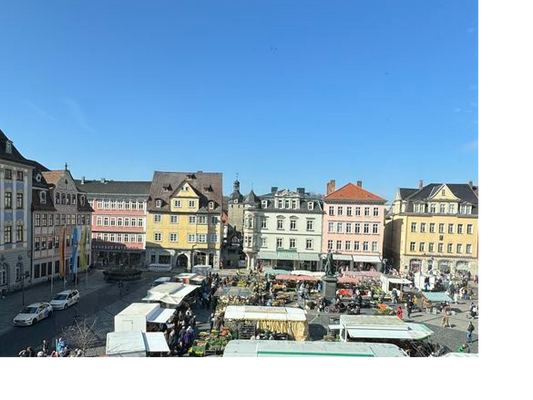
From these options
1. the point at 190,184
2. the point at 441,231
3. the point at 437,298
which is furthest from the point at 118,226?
the point at 441,231

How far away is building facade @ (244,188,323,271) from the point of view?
26.1 metres

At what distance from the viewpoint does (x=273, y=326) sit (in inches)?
407

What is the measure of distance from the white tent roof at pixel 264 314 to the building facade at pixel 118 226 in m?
17.8

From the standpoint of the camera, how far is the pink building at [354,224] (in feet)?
84.2

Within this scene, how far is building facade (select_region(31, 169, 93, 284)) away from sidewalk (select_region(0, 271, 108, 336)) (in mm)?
805

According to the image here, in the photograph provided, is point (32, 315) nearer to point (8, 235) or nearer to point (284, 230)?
point (8, 235)

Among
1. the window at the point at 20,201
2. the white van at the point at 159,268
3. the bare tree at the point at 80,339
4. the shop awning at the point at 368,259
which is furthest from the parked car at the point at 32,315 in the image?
the shop awning at the point at 368,259

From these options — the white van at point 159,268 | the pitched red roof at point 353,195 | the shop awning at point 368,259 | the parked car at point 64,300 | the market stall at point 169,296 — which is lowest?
the white van at point 159,268

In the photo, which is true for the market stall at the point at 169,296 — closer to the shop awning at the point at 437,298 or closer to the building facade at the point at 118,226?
the shop awning at the point at 437,298
